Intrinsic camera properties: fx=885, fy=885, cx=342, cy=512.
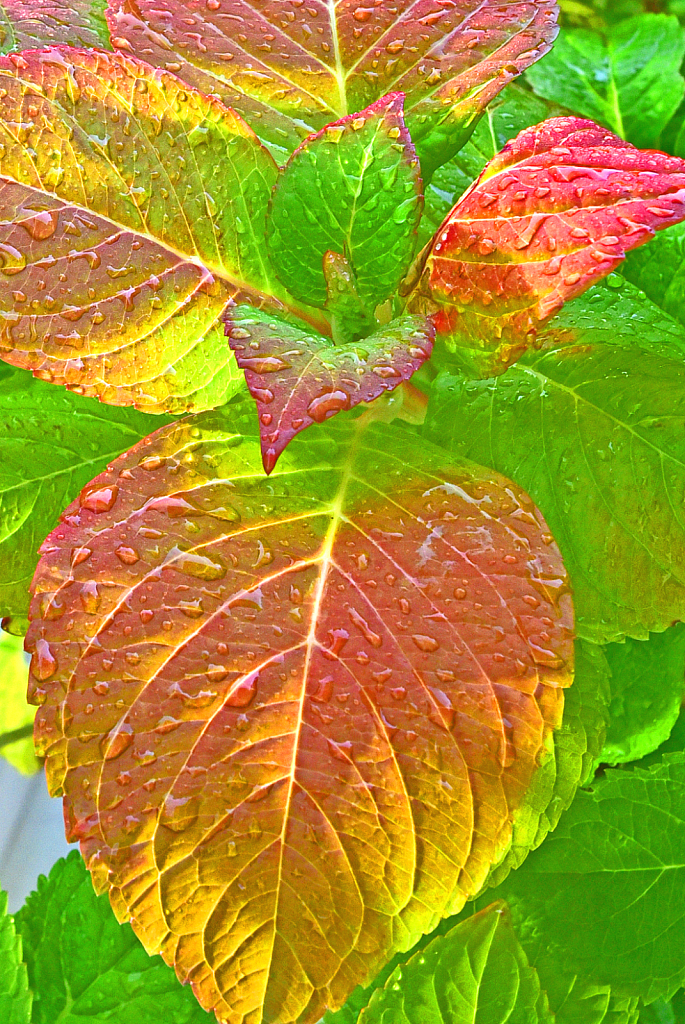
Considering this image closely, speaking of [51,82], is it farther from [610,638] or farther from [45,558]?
[610,638]

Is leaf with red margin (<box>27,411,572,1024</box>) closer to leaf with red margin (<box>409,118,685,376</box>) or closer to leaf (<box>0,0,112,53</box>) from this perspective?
leaf with red margin (<box>409,118,685,376</box>)

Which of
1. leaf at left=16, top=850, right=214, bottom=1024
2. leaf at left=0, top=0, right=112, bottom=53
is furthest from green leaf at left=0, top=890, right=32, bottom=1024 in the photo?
leaf at left=0, top=0, right=112, bottom=53

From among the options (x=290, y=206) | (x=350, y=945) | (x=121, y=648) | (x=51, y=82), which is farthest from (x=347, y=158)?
(x=350, y=945)

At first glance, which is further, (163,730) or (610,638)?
(610,638)

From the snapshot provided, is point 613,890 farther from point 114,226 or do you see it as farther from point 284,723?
point 114,226

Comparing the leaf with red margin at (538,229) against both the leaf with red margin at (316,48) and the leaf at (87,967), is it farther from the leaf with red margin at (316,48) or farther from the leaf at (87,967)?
the leaf at (87,967)

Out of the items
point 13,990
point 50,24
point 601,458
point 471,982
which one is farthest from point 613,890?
point 50,24

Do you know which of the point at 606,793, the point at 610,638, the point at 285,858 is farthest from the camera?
the point at 606,793
